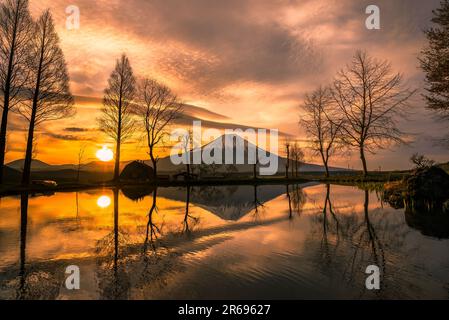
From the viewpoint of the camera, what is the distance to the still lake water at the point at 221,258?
427 centimetres

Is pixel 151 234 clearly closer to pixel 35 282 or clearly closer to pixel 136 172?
pixel 35 282

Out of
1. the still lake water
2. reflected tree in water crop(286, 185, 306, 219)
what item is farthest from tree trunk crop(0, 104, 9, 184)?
reflected tree in water crop(286, 185, 306, 219)

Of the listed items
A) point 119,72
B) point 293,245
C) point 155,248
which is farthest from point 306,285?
point 119,72

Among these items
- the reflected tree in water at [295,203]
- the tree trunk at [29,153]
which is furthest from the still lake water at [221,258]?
the tree trunk at [29,153]

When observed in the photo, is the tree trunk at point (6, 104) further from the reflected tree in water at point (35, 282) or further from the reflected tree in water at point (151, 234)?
the reflected tree in water at point (35, 282)

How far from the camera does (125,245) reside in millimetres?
6992

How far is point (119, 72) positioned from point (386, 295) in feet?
116

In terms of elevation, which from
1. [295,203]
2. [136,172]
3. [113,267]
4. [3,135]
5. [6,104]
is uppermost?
[6,104]

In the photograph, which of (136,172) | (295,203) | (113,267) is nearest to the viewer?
(113,267)

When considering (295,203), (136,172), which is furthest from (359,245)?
(136,172)

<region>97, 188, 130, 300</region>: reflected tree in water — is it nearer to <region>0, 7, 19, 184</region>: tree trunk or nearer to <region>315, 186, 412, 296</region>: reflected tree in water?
<region>315, 186, 412, 296</region>: reflected tree in water

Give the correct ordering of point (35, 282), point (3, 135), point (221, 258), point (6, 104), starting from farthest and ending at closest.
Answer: point (6, 104) < point (3, 135) < point (221, 258) < point (35, 282)

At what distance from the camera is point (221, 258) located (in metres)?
6.06
